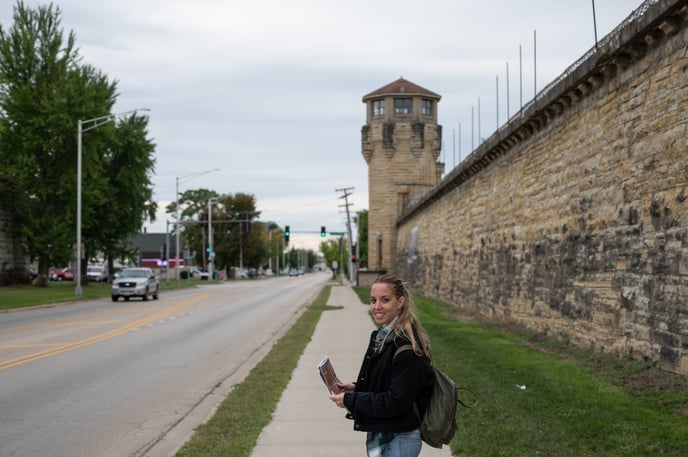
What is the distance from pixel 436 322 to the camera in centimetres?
2261

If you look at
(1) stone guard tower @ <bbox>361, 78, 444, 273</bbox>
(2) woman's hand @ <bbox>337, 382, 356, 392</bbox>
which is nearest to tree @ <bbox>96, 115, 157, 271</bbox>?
(1) stone guard tower @ <bbox>361, 78, 444, 273</bbox>

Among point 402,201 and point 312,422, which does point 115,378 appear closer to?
point 312,422

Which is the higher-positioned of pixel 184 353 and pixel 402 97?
pixel 402 97

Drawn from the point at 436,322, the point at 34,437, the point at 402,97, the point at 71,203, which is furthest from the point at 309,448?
the point at 402,97

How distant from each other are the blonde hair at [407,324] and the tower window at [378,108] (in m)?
64.0

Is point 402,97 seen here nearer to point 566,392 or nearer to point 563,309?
point 563,309

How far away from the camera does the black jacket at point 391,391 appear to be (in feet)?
12.7

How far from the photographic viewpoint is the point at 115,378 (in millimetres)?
12891

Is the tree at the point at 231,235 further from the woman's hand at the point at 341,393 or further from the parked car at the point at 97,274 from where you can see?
the woman's hand at the point at 341,393

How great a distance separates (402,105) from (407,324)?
6453 cm

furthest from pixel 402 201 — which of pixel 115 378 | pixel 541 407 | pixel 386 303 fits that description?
pixel 386 303

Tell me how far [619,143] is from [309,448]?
26.3 ft

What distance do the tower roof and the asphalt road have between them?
43.4m

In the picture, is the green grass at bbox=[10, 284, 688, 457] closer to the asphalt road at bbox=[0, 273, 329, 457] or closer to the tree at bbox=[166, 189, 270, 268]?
the asphalt road at bbox=[0, 273, 329, 457]
